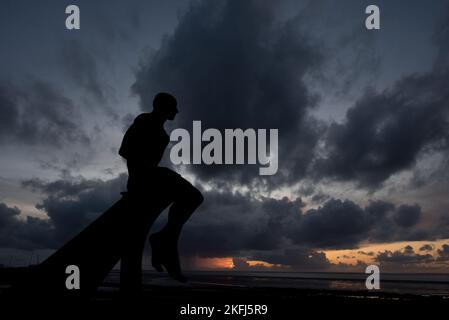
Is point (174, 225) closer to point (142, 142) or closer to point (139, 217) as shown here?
point (139, 217)

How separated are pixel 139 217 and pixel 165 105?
1823 mm

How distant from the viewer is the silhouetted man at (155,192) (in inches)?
205

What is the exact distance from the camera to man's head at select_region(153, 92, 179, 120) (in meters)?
5.42

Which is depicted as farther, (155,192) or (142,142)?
(142,142)

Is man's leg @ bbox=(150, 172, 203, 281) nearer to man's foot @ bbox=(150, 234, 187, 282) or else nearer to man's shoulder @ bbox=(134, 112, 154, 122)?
man's foot @ bbox=(150, 234, 187, 282)

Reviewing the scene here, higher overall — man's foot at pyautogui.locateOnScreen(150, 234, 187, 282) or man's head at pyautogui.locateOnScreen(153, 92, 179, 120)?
man's head at pyautogui.locateOnScreen(153, 92, 179, 120)

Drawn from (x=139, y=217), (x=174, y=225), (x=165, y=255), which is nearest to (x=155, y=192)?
(x=139, y=217)

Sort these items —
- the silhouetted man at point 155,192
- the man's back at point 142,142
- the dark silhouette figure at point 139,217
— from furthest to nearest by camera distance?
the man's back at point 142,142 → the silhouetted man at point 155,192 → the dark silhouette figure at point 139,217

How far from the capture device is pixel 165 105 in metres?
5.43

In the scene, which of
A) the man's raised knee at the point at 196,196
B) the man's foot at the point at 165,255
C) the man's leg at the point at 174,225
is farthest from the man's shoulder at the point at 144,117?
the man's foot at the point at 165,255

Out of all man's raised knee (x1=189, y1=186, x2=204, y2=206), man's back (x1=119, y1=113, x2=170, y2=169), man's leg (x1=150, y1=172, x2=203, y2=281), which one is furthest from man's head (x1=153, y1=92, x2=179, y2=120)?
man's raised knee (x1=189, y1=186, x2=204, y2=206)

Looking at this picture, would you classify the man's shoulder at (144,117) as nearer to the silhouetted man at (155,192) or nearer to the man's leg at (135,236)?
the silhouetted man at (155,192)
